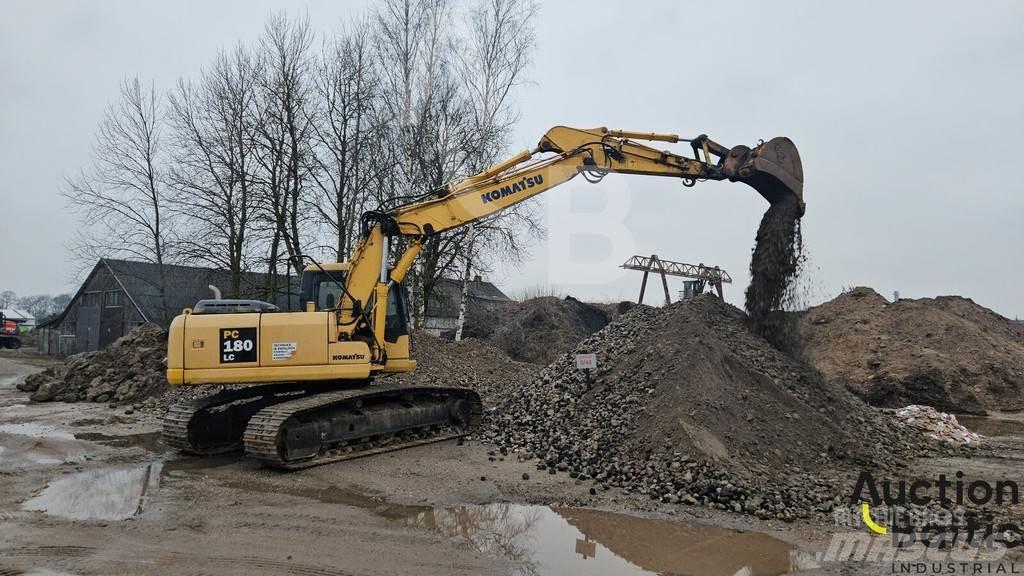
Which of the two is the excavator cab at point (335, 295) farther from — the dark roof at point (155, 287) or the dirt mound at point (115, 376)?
the dark roof at point (155, 287)

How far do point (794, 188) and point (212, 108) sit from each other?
52.7 ft

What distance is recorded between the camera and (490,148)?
1928 centimetres

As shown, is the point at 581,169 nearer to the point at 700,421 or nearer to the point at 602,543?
the point at 700,421

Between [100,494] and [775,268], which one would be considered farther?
[775,268]

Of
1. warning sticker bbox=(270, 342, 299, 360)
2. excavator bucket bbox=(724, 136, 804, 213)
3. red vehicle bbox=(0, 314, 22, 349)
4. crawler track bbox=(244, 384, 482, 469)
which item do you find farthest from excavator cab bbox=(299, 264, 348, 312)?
red vehicle bbox=(0, 314, 22, 349)

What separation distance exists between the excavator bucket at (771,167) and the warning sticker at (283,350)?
6.51m

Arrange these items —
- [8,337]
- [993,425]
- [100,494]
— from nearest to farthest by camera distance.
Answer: [100,494]
[993,425]
[8,337]

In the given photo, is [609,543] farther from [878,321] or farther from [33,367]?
[33,367]

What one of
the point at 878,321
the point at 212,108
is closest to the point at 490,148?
the point at 212,108

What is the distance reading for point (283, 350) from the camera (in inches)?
325

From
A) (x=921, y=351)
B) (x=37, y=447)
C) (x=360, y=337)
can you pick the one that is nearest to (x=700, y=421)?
(x=360, y=337)

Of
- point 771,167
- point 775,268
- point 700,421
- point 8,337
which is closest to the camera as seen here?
point 700,421

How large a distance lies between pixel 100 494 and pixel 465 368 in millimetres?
9882

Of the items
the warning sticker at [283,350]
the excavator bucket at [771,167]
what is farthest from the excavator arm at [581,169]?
the warning sticker at [283,350]
